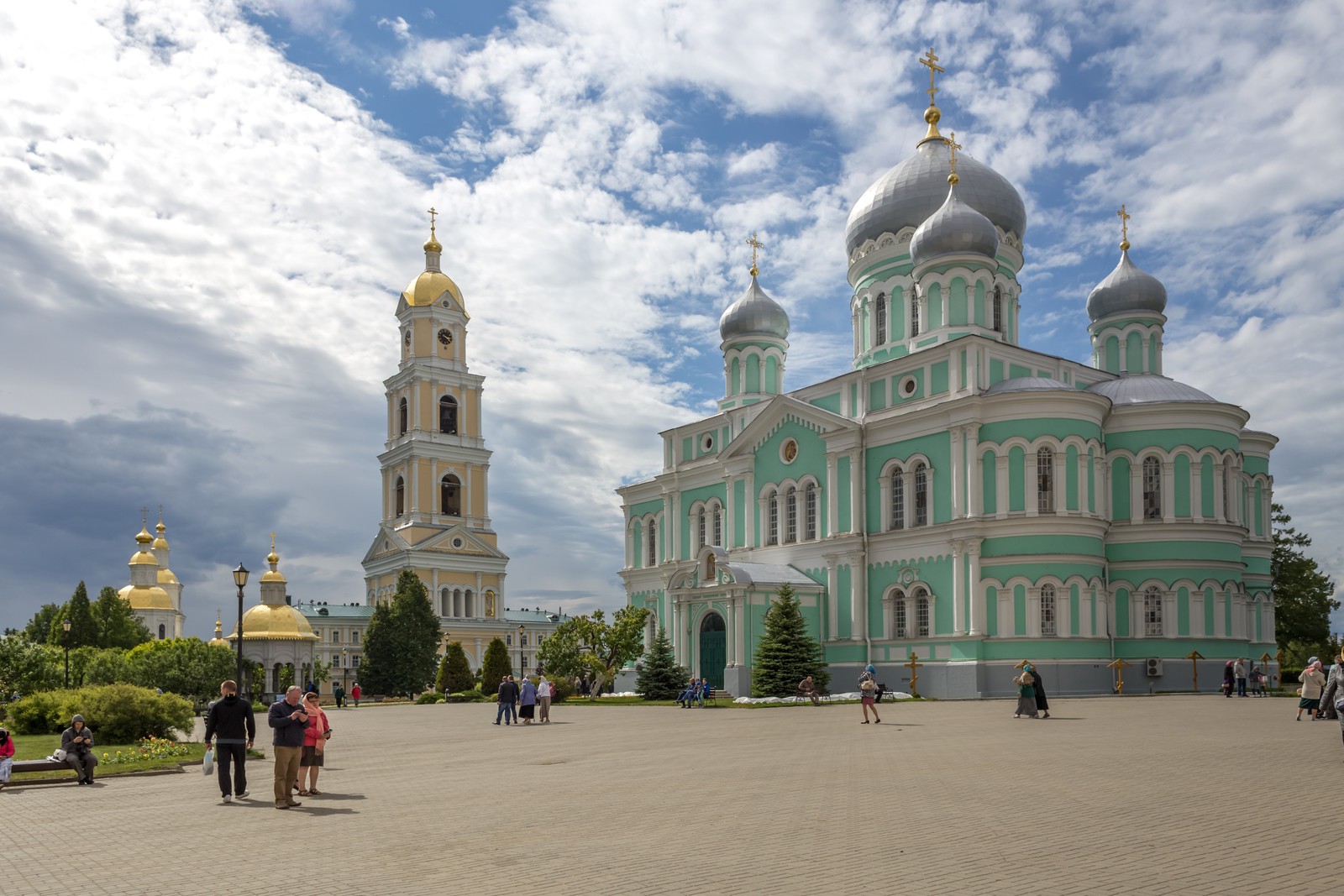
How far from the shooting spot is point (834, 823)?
11680 millimetres

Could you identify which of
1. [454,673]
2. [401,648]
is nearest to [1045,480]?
[454,673]

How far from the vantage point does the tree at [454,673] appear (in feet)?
192

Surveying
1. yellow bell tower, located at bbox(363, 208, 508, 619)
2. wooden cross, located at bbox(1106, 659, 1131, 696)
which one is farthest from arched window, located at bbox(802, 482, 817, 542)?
yellow bell tower, located at bbox(363, 208, 508, 619)

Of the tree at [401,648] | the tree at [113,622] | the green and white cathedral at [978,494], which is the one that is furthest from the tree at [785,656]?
the tree at [113,622]

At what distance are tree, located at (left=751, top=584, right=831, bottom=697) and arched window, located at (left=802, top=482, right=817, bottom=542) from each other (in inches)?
236

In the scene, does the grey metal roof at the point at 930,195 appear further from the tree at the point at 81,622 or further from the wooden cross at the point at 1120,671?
the tree at the point at 81,622

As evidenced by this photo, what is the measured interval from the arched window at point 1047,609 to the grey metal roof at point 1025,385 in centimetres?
671

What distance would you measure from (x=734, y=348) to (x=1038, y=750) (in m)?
39.5

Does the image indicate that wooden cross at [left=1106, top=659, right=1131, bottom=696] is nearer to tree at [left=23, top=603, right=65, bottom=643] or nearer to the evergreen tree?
the evergreen tree

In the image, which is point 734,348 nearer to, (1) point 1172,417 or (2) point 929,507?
(2) point 929,507

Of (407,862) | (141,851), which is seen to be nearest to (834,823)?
(407,862)

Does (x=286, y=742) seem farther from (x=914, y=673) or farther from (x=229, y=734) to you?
(x=914, y=673)

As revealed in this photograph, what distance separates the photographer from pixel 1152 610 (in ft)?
132

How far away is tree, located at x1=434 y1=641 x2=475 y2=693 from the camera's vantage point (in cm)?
5838
